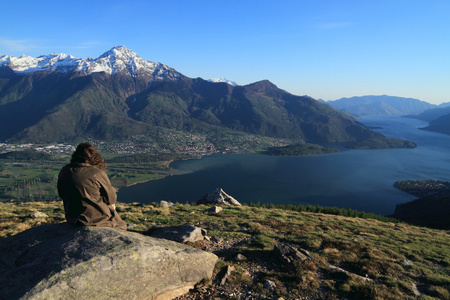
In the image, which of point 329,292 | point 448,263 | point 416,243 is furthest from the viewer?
point 416,243

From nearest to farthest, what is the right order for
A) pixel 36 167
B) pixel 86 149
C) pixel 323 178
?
pixel 86 149
pixel 323 178
pixel 36 167

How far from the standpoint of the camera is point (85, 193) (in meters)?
8.09

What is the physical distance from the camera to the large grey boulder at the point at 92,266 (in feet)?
20.3

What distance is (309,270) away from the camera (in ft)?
34.8

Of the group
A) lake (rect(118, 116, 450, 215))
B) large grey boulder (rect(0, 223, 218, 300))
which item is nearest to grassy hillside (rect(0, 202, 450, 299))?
large grey boulder (rect(0, 223, 218, 300))

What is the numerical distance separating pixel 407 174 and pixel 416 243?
18558 centimetres

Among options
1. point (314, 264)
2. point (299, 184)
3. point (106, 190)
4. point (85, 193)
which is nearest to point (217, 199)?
point (314, 264)

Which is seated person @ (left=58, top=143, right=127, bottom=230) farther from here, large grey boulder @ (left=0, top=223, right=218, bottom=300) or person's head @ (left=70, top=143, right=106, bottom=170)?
large grey boulder @ (left=0, top=223, right=218, bottom=300)

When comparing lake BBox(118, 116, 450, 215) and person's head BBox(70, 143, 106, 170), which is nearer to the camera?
person's head BBox(70, 143, 106, 170)

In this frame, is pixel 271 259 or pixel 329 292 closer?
pixel 329 292

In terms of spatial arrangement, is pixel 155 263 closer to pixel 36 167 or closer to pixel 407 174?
pixel 407 174

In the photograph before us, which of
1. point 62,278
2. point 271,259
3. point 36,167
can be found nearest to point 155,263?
point 62,278

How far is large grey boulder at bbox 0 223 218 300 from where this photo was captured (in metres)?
6.20

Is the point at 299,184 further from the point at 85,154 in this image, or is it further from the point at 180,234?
the point at 85,154
